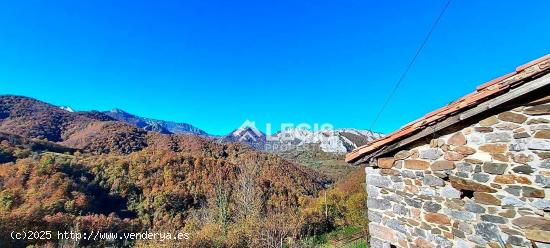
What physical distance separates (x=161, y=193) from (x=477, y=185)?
52898 mm

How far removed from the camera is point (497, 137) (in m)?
4.16

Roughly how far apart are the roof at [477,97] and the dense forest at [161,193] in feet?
54.9

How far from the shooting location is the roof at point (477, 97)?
3.80 meters

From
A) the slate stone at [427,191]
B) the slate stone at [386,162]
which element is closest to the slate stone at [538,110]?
the slate stone at [427,191]

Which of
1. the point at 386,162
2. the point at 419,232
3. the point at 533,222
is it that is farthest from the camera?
the point at 386,162

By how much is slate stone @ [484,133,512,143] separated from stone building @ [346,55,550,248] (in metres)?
0.01

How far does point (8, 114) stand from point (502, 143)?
411 ft

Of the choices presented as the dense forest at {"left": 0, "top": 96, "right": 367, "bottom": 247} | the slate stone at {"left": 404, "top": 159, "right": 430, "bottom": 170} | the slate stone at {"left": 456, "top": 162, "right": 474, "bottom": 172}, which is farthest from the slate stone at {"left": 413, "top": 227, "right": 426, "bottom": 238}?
the dense forest at {"left": 0, "top": 96, "right": 367, "bottom": 247}

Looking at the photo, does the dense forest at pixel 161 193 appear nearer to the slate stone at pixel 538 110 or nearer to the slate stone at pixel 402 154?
the slate stone at pixel 402 154

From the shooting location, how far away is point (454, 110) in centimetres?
446

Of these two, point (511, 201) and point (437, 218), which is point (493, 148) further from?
point (437, 218)

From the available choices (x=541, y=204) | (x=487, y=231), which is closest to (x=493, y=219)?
(x=487, y=231)

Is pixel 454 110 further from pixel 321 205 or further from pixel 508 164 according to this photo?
pixel 321 205

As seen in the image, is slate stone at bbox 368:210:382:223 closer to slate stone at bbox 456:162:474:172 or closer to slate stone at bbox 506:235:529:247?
slate stone at bbox 456:162:474:172
